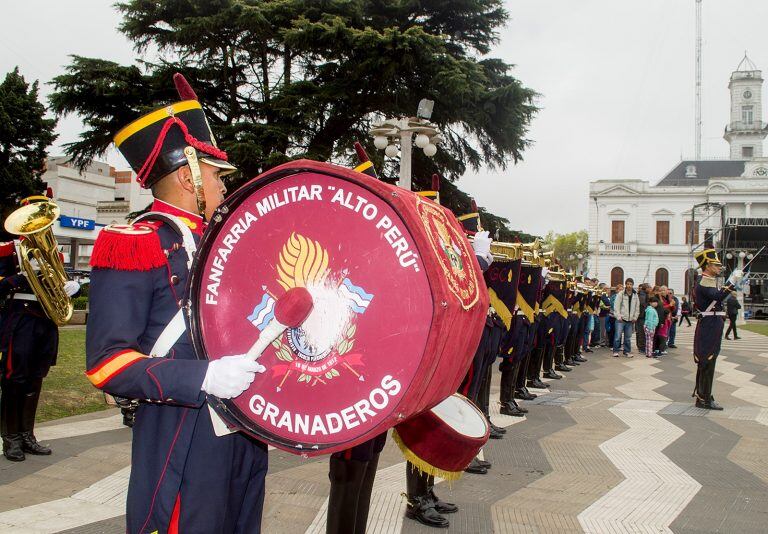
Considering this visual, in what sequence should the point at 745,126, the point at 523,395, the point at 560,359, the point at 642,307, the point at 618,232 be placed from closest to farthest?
the point at 523,395, the point at 560,359, the point at 642,307, the point at 618,232, the point at 745,126

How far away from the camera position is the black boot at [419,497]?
172 inches

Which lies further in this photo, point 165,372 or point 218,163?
point 218,163

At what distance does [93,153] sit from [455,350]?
1793 centimetres

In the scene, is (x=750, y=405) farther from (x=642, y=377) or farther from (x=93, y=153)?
(x=93, y=153)

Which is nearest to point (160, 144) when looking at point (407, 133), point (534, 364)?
point (534, 364)

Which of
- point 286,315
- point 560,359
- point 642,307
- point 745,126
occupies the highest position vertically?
point 745,126

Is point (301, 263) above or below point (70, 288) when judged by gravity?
above

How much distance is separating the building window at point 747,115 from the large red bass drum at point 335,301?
93918mm

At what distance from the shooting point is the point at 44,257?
18.7 feet

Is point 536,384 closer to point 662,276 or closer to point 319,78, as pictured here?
point 319,78

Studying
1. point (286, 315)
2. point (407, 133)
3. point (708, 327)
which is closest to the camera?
point (286, 315)

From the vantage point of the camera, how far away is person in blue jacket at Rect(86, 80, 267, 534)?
1917 millimetres

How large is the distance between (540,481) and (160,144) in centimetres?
436

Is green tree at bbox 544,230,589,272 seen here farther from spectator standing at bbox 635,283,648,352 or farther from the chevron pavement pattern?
the chevron pavement pattern
